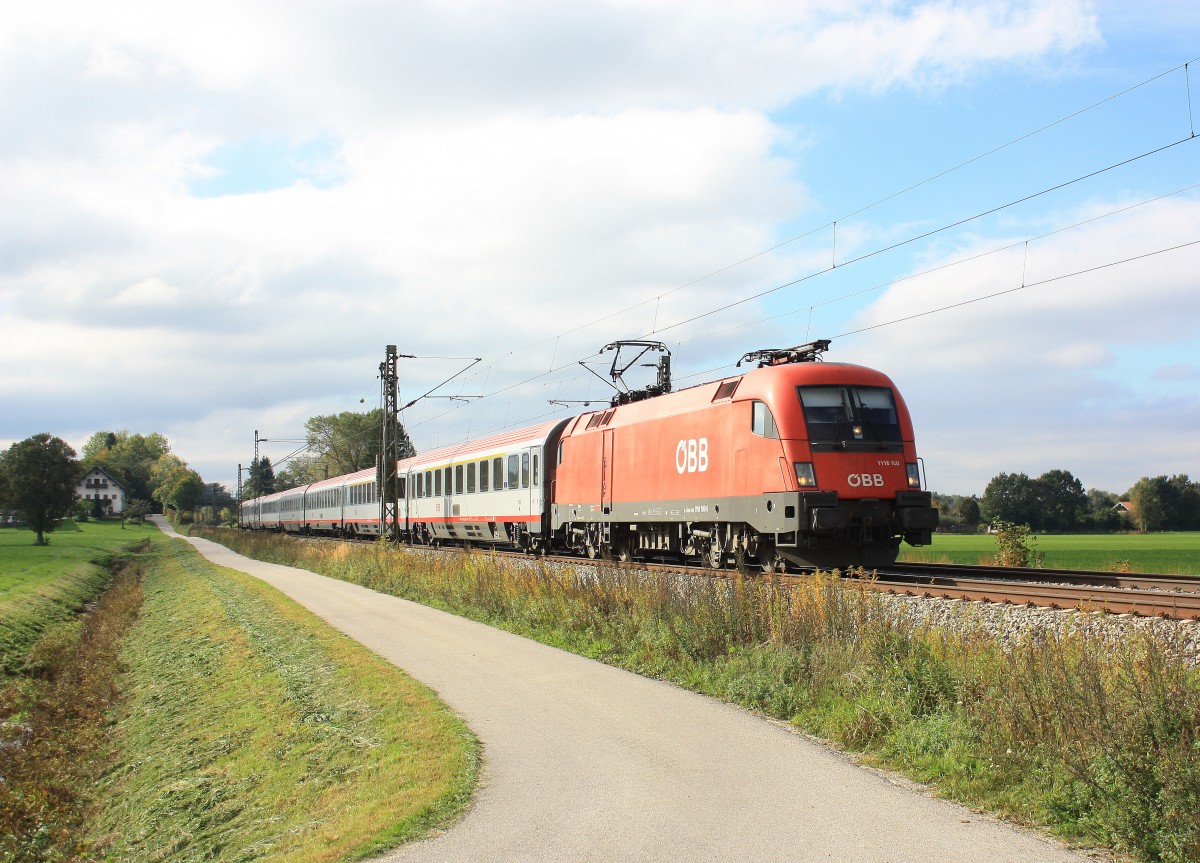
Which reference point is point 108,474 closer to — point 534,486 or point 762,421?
point 534,486

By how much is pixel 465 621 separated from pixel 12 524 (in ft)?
349

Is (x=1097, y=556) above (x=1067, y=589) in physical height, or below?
below

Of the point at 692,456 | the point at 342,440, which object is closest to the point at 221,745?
the point at 692,456

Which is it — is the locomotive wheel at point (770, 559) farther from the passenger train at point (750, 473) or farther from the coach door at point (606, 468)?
the coach door at point (606, 468)

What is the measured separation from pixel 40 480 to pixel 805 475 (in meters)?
57.2

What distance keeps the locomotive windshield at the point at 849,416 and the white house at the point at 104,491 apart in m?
155

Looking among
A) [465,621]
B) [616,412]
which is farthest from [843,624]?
[616,412]

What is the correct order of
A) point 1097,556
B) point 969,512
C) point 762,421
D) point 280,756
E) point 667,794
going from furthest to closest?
point 969,512 → point 1097,556 → point 762,421 → point 280,756 → point 667,794

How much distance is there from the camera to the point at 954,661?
351 inches

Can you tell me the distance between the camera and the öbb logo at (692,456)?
61.8ft

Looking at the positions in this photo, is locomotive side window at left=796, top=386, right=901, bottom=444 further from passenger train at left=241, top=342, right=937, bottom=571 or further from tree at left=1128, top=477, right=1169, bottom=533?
tree at left=1128, top=477, right=1169, bottom=533

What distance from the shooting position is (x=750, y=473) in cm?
1708

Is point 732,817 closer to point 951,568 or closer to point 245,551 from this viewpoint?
point 951,568

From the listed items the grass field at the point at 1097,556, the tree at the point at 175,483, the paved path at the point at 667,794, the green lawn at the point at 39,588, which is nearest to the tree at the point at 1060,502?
the grass field at the point at 1097,556
